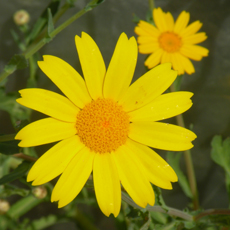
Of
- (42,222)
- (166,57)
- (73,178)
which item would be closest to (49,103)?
(73,178)

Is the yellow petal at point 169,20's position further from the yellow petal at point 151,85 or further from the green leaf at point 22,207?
the green leaf at point 22,207

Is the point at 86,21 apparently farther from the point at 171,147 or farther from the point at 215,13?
the point at 171,147

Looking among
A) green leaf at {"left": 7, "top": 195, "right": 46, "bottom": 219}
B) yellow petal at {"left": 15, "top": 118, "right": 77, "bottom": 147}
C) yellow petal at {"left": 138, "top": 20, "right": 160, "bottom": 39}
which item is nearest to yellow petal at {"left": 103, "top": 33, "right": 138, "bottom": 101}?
yellow petal at {"left": 15, "top": 118, "right": 77, "bottom": 147}

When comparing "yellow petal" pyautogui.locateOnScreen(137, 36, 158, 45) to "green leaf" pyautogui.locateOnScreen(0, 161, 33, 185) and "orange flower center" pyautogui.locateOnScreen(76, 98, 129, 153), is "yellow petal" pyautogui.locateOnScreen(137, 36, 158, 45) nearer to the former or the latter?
"orange flower center" pyautogui.locateOnScreen(76, 98, 129, 153)

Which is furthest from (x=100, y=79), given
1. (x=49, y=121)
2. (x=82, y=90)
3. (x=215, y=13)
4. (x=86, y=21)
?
(x=215, y=13)

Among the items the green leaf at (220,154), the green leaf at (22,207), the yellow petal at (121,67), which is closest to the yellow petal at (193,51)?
the green leaf at (220,154)

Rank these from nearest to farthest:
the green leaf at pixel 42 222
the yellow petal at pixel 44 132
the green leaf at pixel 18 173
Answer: the yellow petal at pixel 44 132
the green leaf at pixel 18 173
the green leaf at pixel 42 222
